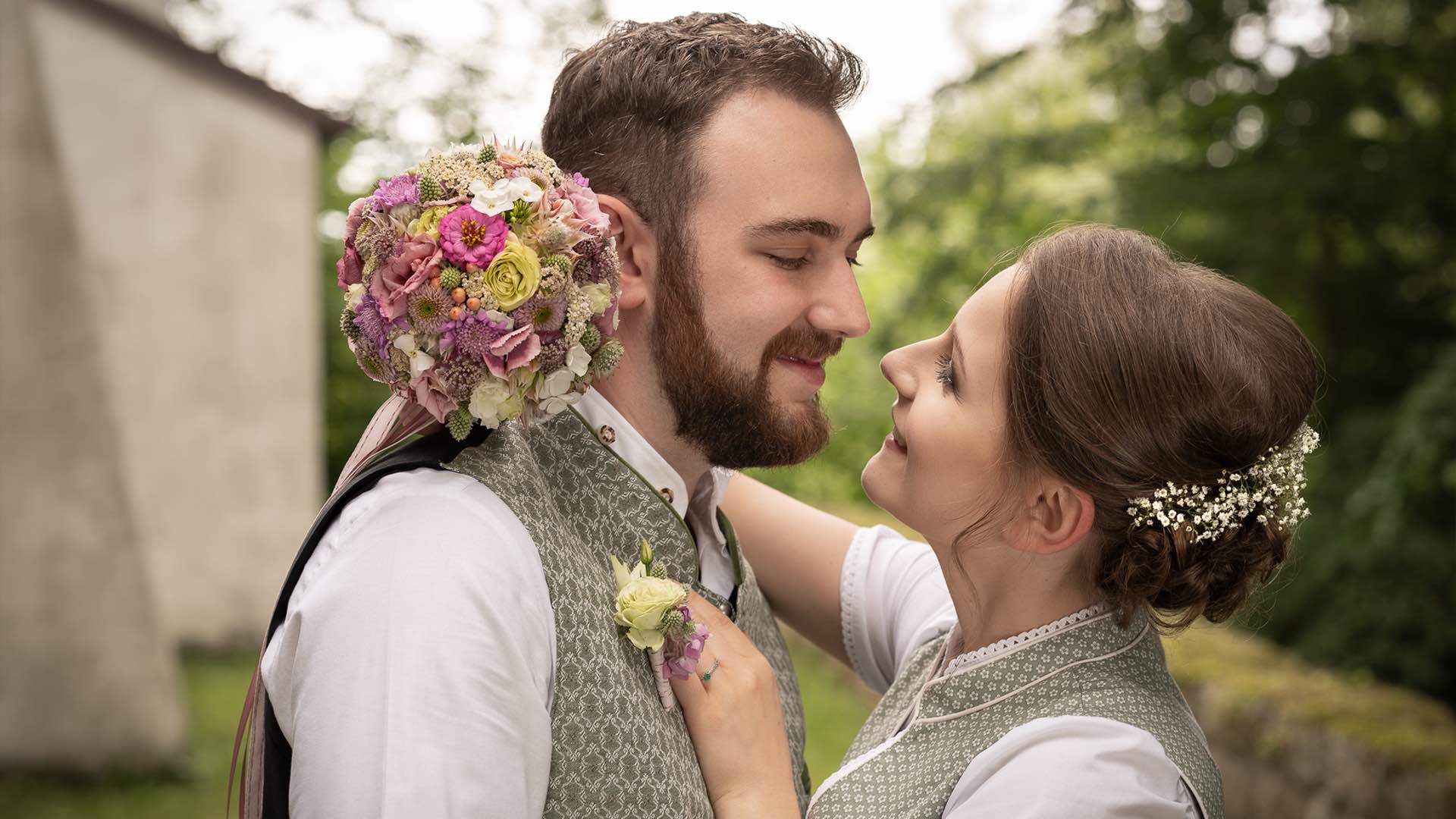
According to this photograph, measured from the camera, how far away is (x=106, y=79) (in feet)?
33.8

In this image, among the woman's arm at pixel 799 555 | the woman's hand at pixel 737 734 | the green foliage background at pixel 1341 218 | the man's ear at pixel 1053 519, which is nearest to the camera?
the woman's hand at pixel 737 734

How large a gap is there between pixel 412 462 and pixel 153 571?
9.52m

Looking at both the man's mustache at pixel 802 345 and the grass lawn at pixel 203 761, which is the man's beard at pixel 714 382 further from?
the grass lawn at pixel 203 761

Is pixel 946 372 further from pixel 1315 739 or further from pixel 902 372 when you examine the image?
pixel 1315 739

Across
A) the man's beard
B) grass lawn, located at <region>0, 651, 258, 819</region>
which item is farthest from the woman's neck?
grass lawn, located at <region>0, 651, 258, 819</region>

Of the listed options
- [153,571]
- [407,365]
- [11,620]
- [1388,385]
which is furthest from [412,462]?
[153,571]

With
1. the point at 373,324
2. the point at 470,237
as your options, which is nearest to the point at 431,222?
the point at 470,237

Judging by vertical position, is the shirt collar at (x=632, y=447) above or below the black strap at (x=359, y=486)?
below

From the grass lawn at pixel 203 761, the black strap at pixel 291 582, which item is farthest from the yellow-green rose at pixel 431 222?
the grass lawn at pixel 203 761

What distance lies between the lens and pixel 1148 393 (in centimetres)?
217

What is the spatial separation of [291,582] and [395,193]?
596 millimetres

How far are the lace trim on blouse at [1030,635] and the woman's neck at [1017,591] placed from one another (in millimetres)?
22

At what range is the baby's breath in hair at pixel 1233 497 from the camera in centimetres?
220

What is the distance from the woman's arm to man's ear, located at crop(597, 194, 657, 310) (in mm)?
789
